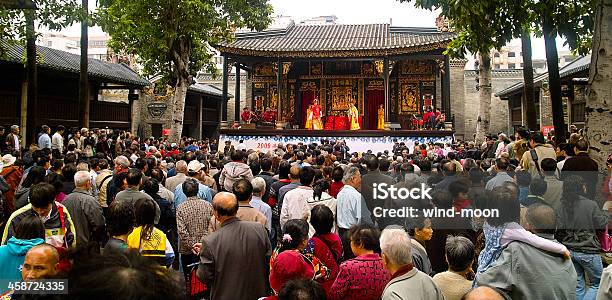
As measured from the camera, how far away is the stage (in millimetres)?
19984

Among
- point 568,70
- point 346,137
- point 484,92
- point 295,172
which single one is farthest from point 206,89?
point 295,172

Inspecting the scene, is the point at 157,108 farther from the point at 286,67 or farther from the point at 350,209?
the point at 350,209

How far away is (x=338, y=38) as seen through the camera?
81.0ft

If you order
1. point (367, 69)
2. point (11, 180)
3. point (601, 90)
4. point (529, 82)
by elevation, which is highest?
point (367, 69)

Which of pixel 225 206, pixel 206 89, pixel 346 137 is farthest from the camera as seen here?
pixel 206 89

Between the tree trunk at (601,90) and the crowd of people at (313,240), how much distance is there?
0.31m

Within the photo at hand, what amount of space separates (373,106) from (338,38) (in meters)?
4.21

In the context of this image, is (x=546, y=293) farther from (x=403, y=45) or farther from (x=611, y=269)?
(x=403, y=45)

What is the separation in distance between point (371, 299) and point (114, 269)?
6.16 ft

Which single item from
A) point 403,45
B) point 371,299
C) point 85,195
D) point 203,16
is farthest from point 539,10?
point 403,45

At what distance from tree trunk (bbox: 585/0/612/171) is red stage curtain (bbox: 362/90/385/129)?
61.3ft

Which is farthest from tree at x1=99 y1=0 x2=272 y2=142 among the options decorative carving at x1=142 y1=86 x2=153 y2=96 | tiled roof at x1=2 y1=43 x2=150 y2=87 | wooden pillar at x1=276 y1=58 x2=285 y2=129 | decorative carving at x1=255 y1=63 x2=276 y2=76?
decorative carving at x1=142 y1=86 x2=153 y2=96

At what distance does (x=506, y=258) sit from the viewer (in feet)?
9.64

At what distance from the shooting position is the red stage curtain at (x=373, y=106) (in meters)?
25.4
